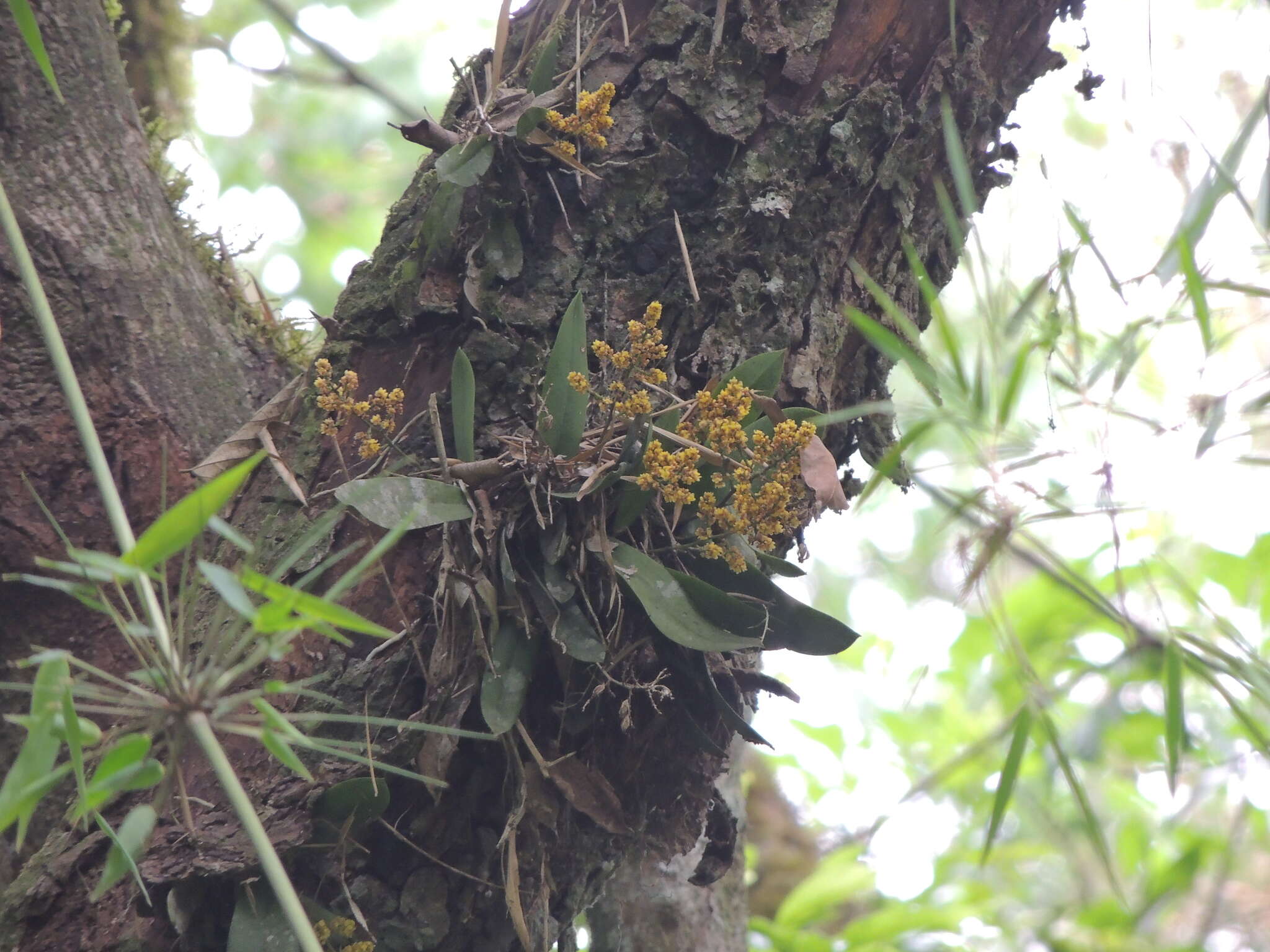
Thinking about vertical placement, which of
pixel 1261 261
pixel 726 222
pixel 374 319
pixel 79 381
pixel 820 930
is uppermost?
pixel 1261 261

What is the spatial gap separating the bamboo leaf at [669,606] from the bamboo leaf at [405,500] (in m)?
0.14

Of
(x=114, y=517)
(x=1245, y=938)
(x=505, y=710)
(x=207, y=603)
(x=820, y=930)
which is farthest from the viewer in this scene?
(x=1245, y=938)

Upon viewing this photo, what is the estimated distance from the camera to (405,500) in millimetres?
816

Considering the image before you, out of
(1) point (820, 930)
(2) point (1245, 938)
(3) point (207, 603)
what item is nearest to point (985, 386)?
(3) point (207, 603)

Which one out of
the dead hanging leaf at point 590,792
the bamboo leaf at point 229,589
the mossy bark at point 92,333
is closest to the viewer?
the bamboo leaf at point 229,589

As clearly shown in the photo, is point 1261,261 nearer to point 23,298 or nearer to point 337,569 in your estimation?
point 337,569

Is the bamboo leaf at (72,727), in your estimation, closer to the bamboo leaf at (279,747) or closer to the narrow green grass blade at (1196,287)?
the bamboo leaf at (279,747)

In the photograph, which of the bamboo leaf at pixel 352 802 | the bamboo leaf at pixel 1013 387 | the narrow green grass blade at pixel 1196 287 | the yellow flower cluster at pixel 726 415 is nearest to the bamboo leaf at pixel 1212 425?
the narrow green grass blade at pixel 1196 287

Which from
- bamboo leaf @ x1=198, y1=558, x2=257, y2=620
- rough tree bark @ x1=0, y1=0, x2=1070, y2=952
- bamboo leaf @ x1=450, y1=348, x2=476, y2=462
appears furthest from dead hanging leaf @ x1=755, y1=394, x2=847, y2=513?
bamboo leaf @ x1=198, y1=558, x2=257, y2=620

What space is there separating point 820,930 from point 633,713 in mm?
1901

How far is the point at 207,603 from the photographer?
Answer: 923 millimetres

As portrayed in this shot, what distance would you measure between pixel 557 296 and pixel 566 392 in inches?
6.0

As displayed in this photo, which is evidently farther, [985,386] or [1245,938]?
[1245,938]

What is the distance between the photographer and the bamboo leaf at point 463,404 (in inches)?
33.7
